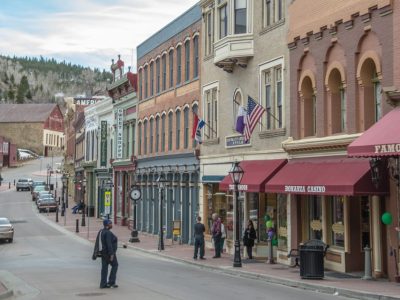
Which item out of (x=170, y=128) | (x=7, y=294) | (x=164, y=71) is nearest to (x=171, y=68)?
(x=164, y=71)

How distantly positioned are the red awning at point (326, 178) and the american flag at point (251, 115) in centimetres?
224

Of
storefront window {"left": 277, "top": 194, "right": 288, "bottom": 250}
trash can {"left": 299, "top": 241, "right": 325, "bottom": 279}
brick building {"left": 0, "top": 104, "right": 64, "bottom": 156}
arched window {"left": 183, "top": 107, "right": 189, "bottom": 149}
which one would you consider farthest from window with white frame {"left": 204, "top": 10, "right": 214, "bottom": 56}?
brick building {"left": 0, "top": 104, "right": 64, "bottom": 156}

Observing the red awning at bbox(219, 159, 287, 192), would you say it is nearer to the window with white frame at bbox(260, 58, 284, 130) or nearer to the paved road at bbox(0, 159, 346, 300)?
the window with white frame at bbox(260, 58, 284, 130)

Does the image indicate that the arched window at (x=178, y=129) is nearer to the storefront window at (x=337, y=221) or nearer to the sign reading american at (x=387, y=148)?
the storefront window at (x=337, y=221)

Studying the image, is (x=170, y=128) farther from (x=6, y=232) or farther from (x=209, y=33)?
(x=6, y=232)

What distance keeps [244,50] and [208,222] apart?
9.17 m

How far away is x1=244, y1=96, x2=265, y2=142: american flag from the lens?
80.4 feet

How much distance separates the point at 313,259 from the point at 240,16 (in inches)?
504

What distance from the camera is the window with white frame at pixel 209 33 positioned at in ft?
103

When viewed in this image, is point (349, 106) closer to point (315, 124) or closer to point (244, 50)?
point (315, 124)

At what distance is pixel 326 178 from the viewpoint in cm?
1980

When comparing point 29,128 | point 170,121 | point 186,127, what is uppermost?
point 29,128

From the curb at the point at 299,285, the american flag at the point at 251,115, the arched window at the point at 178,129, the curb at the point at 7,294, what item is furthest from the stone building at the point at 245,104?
the curb at the point at 7,294

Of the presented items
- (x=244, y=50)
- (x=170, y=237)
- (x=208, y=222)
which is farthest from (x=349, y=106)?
(x=170, y=237)
